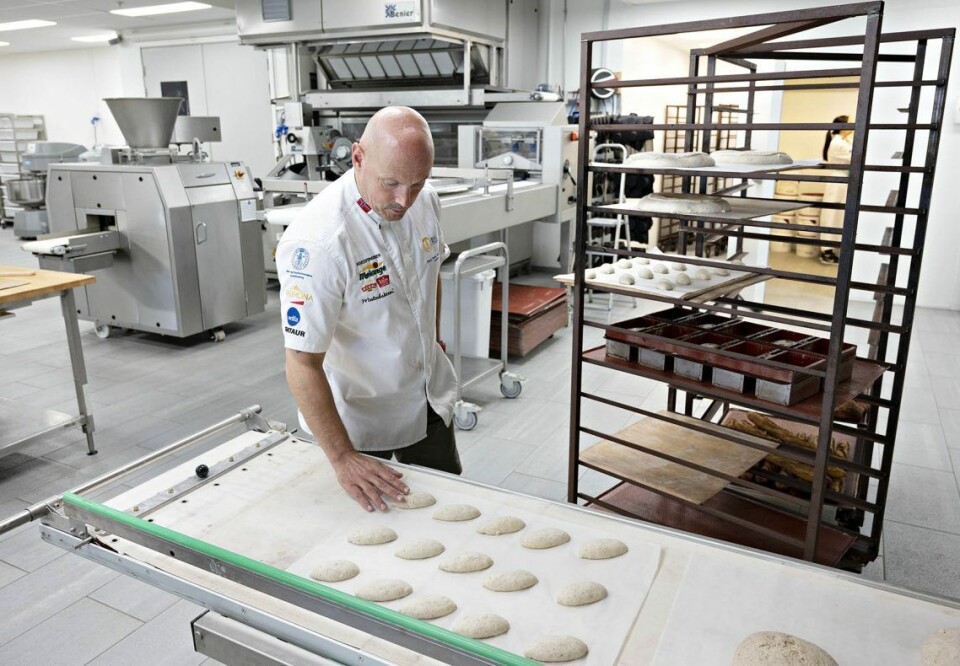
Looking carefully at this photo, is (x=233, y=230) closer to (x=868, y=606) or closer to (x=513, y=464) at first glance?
(x=513, y=464)

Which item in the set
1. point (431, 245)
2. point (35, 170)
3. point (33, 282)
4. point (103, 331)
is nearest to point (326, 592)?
point (431, 245)

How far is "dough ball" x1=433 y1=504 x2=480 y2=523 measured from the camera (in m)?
1.45

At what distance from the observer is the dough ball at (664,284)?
2082mm

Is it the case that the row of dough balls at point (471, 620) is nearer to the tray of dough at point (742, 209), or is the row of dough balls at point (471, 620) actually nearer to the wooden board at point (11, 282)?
the tray of dough at point (742, 209)

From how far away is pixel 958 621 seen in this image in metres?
1.13

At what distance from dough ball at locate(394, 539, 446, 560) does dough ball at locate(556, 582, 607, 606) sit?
0.26 metres

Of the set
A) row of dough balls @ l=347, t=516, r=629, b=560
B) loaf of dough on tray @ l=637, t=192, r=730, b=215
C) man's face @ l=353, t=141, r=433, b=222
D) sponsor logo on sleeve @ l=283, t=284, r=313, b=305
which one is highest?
man's face @ l=353, t=141, r=433, b=222

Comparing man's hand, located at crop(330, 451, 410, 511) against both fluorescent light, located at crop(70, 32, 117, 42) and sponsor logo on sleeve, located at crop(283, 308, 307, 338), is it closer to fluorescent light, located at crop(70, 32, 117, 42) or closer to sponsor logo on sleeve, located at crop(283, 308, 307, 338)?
sponsor logo on sleeve, located at crop(283, 308, 307, 338)

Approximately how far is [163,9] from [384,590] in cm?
928

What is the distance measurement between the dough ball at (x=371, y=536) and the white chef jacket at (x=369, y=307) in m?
0.43

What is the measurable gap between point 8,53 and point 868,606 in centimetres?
1545

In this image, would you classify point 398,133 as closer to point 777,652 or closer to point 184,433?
point 777,652

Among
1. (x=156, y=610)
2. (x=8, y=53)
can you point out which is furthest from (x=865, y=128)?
(x=8, y=53)

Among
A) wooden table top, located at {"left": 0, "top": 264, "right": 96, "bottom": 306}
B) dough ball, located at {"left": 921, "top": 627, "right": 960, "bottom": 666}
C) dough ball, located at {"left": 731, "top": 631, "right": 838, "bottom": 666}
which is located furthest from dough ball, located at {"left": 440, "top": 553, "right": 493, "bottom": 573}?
wooden table top, located at {"left": 0, "top": 264, "right": 96, "bottom": 306}
